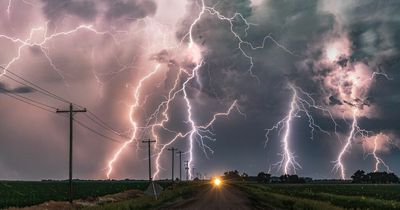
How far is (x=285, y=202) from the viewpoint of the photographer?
127ft

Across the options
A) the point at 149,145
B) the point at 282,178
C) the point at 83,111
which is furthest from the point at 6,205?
the point at 282,178

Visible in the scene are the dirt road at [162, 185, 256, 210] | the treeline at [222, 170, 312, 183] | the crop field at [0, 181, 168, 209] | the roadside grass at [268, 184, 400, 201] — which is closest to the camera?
the dirt road at [162, 185, 256, 210]

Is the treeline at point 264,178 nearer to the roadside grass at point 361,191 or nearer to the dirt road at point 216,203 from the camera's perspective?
the roadside grass at point 361,191

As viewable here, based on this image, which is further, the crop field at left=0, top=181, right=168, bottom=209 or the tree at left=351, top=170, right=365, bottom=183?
the tree at left=351, top=170, right=365, bottom=183

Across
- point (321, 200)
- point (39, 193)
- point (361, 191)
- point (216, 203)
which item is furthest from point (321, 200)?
point (39, 193)

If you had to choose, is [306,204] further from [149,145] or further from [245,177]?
[245,177]

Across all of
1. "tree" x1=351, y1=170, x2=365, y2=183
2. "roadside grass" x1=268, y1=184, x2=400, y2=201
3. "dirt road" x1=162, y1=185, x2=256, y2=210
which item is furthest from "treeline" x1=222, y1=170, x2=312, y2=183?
"dirt road" x1=162, y1=185, x2=256, y2=210

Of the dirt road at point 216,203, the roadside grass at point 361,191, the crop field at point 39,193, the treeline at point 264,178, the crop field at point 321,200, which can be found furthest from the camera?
the treeline at point 264,178

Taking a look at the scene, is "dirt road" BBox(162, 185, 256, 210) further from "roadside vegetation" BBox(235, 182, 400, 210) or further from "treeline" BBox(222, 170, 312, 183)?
"treeline" BBox(222, 170, 312, 183)

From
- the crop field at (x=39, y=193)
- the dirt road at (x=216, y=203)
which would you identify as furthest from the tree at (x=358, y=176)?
the dirt road at (x=216, y=203)

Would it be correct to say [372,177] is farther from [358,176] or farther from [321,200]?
[321,200]

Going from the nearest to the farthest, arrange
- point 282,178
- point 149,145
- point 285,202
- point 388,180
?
point 285,202 < point 149,145 < point 282,178 < point 388,180

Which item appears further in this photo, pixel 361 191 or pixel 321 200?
pixel 361 191

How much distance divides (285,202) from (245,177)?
510ft
